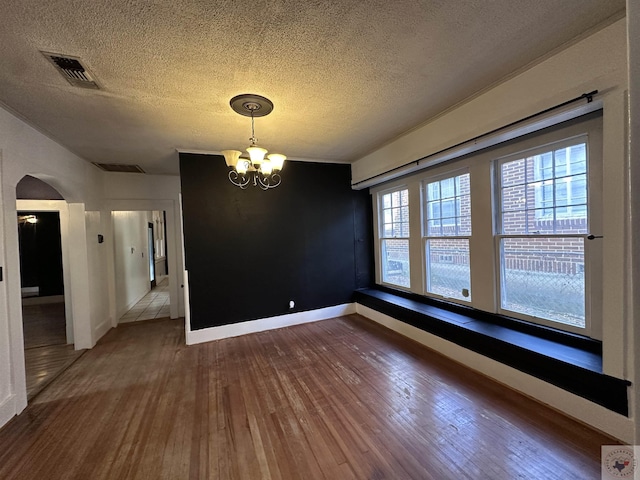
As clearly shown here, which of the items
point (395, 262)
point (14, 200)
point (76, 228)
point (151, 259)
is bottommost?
point (151, 259)

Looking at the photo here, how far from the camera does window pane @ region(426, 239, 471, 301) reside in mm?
3330

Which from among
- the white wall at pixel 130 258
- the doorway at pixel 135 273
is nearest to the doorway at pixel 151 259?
the doorway at pixel 135 273

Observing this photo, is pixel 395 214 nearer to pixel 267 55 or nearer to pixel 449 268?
pixel 449 268

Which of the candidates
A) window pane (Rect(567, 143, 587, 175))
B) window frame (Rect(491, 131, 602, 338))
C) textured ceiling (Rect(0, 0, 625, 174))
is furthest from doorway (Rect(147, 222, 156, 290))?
window pane (Rect(567, 143, 587, 175))

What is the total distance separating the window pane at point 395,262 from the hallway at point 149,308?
13.6 feet

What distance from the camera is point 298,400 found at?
242 cm

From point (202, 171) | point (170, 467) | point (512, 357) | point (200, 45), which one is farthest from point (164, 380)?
point (512, 357)

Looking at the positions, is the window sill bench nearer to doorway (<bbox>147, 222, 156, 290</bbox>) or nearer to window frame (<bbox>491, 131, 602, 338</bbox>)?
window frame (<bbox>491, 131, 602, 338</bbox>)

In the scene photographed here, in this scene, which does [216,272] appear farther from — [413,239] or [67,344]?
[413,239]

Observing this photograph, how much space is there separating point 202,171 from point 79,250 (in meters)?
1.90

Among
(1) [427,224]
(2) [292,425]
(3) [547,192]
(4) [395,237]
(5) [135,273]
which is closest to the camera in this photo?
(2) [292,425]

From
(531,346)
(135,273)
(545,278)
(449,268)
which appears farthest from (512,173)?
(135,273)

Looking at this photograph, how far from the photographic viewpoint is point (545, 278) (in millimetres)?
2549

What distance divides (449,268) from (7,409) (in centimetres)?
446
